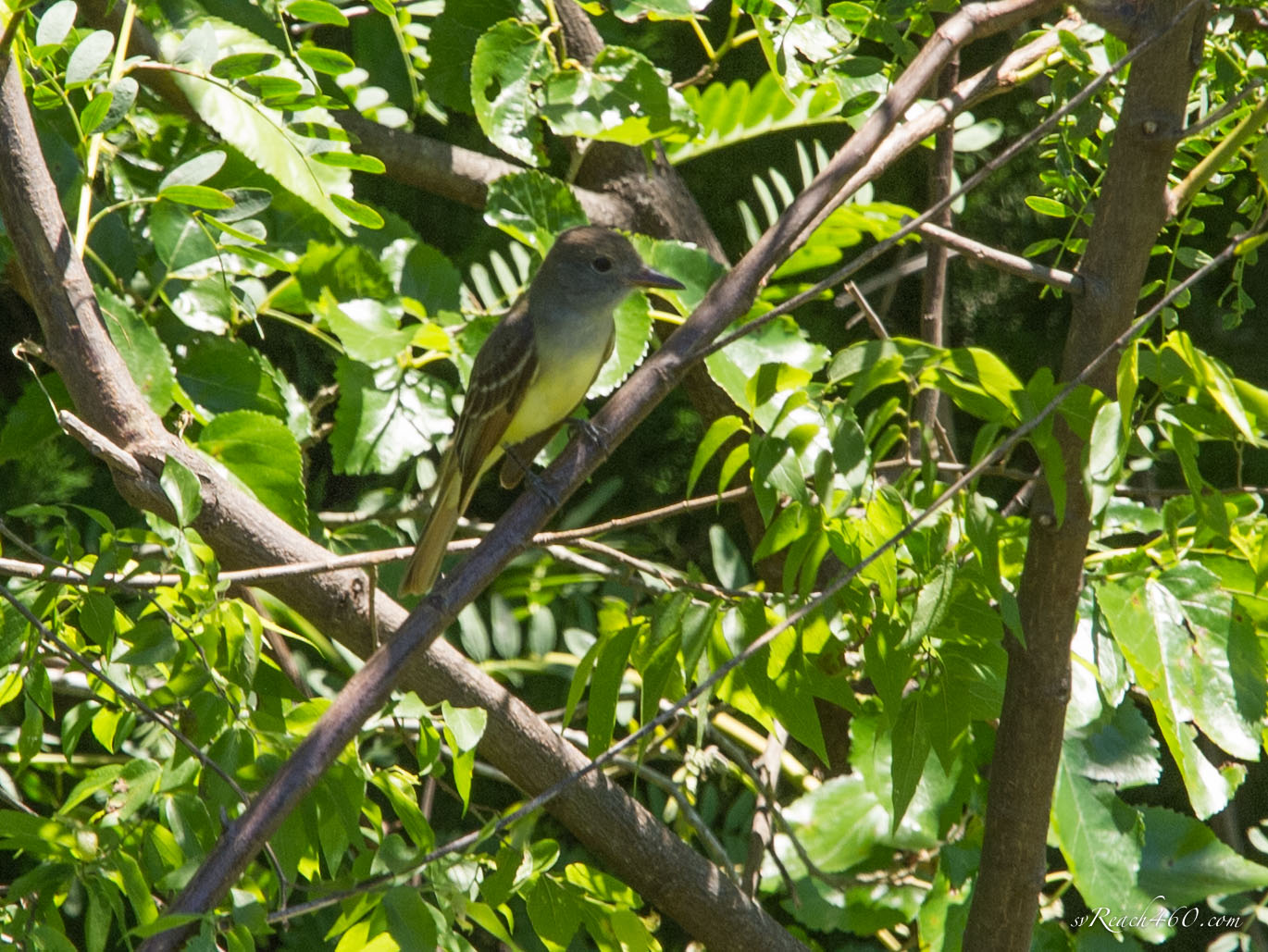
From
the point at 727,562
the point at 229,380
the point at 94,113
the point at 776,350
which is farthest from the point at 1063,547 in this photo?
the point at 229,380

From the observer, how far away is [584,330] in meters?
3.91

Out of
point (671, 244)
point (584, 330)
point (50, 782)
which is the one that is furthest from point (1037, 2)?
point (50, 782)

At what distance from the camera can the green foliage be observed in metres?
2.09

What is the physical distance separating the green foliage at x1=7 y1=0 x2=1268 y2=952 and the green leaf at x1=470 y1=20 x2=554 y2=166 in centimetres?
1

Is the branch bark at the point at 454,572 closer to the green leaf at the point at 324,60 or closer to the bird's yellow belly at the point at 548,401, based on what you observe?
the green leaf at the point at 324,60

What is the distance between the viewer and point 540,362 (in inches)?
155

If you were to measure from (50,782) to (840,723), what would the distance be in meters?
2.41

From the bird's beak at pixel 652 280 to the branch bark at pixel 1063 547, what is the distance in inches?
45.4

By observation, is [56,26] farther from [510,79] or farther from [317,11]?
[510,79]

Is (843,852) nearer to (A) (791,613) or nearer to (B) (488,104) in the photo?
(A) (791,613)

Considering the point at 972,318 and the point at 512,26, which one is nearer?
the point at 512,26

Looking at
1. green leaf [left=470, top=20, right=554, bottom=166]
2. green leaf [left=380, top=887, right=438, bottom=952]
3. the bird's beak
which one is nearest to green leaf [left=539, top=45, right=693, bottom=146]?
green leaf [left=470, top=20, right=554, bottom=166]

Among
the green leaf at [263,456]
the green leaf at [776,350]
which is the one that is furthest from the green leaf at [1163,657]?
the green leaf at [263,456]

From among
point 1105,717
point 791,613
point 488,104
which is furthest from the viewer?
point 488,104
